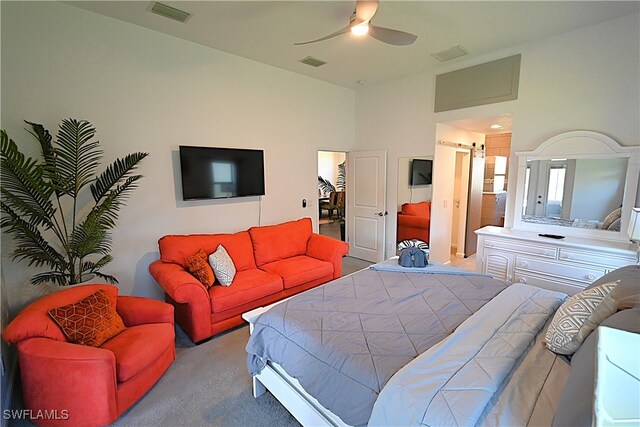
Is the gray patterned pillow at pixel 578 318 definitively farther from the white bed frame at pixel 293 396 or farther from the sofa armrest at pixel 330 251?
the sofa armrest at pixel 330 251

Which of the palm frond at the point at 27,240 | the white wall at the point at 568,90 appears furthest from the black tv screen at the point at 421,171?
the palm frond at the point at 27,240

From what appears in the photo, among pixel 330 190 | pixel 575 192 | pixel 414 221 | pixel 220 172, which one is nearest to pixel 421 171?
pixel 414 221

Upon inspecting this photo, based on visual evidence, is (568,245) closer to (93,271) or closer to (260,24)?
(260,24)

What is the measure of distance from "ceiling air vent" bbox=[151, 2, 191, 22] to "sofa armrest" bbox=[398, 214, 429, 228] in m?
3.99

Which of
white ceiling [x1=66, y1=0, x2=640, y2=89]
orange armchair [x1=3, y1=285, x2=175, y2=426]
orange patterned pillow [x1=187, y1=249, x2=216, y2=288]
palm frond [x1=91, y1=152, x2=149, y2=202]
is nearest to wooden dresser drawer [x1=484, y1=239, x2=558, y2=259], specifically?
white ceiling [x1=66, y1=0, x2=640, y2=89]

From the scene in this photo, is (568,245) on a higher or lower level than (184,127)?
lower

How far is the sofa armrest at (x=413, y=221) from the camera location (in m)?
4.86

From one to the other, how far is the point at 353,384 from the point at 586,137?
3.57 meters

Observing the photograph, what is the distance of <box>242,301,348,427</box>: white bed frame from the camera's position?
1577 millimetres

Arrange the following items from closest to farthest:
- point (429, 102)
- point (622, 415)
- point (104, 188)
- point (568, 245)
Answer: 1. point (622, 415)
2. point (104, 188)
3. point (568, 245)
4. point (429, 102)

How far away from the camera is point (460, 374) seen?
125 cm

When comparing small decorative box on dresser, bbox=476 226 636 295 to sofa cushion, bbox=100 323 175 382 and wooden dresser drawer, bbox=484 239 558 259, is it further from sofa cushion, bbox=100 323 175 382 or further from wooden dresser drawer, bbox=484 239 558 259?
sofa cushion, bbox=100 323 175 382

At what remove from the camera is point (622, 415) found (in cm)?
63

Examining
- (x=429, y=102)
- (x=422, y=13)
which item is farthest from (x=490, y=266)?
(x=422, y=13)
